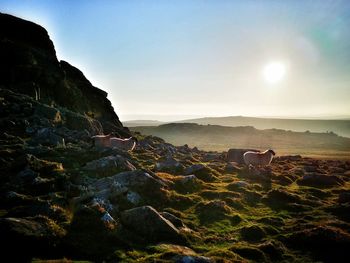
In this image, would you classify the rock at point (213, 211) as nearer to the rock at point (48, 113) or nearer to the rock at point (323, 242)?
the rock at point (323, 242)

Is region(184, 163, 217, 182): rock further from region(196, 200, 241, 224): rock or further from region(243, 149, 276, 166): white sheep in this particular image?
region(196, 200, 241, 224): rock

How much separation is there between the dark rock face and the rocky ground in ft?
62.4

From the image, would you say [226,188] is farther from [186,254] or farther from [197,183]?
[186,254]

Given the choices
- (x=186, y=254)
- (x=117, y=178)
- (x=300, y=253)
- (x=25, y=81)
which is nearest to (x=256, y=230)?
(x=300, y=253)

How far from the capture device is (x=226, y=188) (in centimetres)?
2805

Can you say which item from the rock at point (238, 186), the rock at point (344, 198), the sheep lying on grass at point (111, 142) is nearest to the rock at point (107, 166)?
the rock at point (238, 186)

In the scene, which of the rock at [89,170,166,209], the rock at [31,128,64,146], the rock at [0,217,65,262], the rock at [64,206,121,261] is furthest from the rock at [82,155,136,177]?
the rock at [0,217,65,262]

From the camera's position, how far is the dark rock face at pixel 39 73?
47.0 metres

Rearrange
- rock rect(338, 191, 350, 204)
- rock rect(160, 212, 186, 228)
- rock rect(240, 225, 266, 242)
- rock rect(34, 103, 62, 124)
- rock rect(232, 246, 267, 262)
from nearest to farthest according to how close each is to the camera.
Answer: rock rect(232, 246, 267, 262) < rock rect(160, 212, 186, 228) < rock rect(240, 225, 266, 242) < rock rect(338, 191, 350, 204) < rock rect(34, 103, 62, 124)

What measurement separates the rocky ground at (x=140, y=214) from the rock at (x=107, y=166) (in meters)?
0.07

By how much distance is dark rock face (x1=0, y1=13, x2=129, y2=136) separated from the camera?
47.0 metres

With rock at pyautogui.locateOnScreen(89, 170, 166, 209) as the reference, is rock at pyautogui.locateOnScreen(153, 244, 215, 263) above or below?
below

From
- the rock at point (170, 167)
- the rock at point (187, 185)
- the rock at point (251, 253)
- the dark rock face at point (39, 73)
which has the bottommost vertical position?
the rock at point (251, 253)

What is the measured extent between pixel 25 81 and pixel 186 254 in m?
42.4
